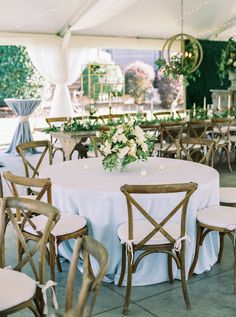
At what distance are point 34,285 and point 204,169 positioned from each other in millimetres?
2182

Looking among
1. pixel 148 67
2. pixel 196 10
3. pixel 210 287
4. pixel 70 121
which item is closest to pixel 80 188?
pixel 210 287

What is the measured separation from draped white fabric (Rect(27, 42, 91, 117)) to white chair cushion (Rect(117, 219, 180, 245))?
296 inches

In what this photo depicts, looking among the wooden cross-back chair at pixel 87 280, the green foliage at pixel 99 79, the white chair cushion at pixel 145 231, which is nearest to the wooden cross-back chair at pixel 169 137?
the white chair cushion at pixel 145 231

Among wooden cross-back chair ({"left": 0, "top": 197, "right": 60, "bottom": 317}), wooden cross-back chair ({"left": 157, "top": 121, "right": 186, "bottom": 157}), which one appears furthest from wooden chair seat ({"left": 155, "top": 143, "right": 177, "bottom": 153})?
wooden cross-back chair ({"left": 0, "top": 197, "right": 60, "bottom": 317})

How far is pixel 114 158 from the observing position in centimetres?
403

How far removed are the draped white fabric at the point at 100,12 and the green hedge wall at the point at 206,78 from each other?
163 inches

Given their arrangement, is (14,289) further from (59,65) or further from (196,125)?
(59,65)

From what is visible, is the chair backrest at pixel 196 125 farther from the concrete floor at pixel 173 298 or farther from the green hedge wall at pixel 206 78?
the green hedge wall at pixel 206 78

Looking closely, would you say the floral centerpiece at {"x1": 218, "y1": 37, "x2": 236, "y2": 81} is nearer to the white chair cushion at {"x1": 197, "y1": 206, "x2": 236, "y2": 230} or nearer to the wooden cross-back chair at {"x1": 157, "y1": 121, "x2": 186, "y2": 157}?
the wooden cross-back chair at {"x1": 157, "y1": 121, "x2": 186, "y2": 157}

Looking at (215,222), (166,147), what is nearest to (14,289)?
(215,222)

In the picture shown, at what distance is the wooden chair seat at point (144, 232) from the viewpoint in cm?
324

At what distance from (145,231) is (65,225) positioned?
569mm

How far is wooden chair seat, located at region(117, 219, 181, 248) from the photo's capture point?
10.6ft

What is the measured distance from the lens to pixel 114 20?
10.4 meters
